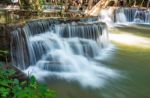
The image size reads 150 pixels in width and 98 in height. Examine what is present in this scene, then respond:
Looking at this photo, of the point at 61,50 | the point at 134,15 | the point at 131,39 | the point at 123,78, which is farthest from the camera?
the point at 134,15

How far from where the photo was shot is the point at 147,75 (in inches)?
376

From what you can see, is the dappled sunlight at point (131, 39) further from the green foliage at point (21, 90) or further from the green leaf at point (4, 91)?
the green leaf at point (4, 91)

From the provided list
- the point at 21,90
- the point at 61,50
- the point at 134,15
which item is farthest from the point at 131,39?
the point at 21,90

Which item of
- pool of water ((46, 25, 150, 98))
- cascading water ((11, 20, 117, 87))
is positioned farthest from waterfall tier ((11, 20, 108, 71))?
pool of water ((46, 25, 150, 98))

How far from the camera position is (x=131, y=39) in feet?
51.8

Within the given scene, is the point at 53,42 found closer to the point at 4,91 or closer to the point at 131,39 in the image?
the point at 131,39

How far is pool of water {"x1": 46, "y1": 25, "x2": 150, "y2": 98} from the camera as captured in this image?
7.70 meters

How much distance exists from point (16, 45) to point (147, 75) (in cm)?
448

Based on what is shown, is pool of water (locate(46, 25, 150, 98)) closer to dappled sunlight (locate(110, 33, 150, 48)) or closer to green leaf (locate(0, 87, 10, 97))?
dappled sunlight (locate(110, 33, 150, 48))

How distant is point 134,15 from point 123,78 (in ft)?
48.0

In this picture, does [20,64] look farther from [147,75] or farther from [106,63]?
[147,75]

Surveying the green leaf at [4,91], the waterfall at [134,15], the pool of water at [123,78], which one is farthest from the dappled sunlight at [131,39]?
the green leaf at [4,91]

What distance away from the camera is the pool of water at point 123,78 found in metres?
7.70

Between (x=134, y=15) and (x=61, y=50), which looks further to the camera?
(x=134, y=15)
